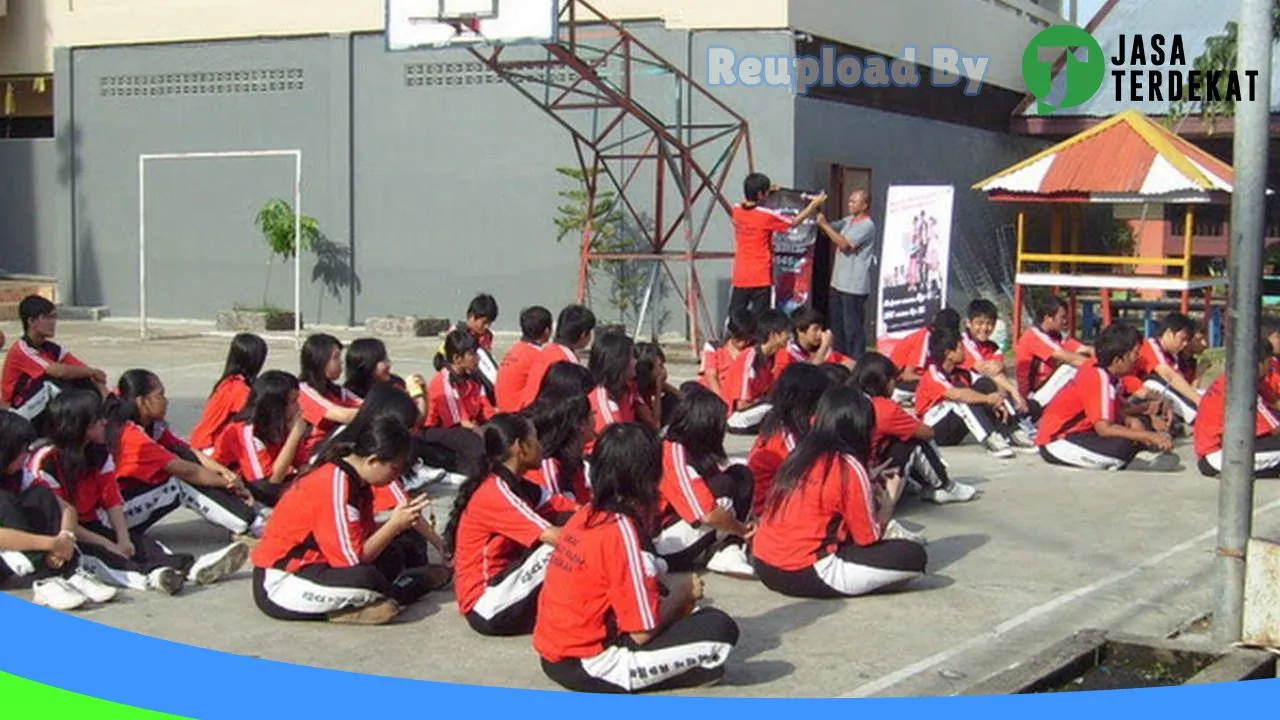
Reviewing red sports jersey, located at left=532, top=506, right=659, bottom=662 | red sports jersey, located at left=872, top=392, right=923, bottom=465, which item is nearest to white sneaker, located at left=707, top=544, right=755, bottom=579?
red sports jersey, located at left=872, top=392, right=923, bottom=465

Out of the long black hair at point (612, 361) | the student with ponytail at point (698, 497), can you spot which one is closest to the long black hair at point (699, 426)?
the student with ponytail at point (698, 497)

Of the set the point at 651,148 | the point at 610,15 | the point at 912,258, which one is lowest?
the point at 912,258

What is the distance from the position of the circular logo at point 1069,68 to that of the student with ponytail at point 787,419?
16032 mm

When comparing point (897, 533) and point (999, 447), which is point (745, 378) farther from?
point (897, 533)

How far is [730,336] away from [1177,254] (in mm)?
15335

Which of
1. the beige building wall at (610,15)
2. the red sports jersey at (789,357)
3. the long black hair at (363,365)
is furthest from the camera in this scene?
the beige building wall at (610,15)

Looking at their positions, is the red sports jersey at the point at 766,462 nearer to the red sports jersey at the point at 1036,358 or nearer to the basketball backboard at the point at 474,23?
the red sports jersey at the point at 1036,358

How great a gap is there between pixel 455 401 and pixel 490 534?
12.2 ft

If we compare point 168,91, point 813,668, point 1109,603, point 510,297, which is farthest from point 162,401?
point 168,91

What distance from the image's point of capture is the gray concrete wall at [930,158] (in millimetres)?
17391

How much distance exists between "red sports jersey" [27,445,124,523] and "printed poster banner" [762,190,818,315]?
866cm

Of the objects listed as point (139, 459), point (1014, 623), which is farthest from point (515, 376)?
point (1014, 623)

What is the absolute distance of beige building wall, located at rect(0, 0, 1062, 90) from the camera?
16984mm

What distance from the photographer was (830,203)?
17828 millimetres
